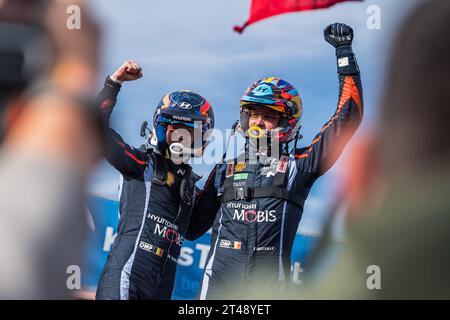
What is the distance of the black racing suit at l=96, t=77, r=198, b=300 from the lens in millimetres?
4586

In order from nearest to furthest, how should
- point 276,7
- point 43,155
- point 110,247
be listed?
point 43,155 < point 276,7 < point 110,247

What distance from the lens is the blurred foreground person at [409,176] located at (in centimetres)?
145

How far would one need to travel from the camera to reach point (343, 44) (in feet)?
15.5

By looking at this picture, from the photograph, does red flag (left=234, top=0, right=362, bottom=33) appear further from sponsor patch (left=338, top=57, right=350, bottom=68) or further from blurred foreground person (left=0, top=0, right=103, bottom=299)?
blurred foreground person (left=0, top=0, right=103, bottom=299)

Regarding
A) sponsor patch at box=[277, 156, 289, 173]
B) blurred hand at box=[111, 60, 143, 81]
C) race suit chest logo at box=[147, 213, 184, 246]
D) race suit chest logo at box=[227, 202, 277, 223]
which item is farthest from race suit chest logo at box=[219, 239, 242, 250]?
blurred hand at box=[111, 60, 143, 81]

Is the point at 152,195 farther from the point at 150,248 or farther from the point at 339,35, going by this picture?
the point at 339,35

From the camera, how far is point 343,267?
1.56m

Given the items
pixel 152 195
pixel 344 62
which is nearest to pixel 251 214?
pixel 152 195

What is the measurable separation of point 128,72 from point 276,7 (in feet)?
4.60
